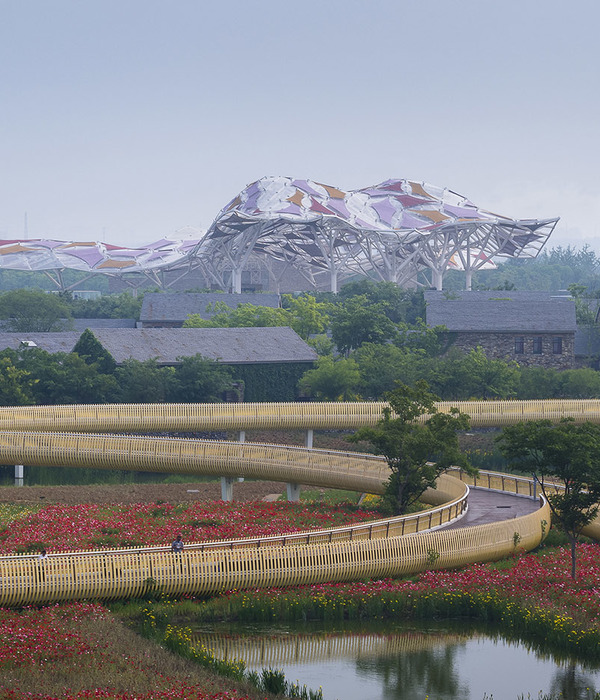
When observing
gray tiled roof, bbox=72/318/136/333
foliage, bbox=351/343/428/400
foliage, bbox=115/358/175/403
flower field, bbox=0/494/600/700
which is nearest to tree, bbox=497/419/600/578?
flower field, bbox=0/494/600/700

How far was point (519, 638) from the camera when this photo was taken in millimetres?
27141

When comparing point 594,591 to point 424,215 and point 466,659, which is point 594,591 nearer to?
point 466,659

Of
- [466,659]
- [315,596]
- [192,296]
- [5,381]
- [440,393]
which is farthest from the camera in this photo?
[192,296]

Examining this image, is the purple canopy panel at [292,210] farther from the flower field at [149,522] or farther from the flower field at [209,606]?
the flower field at [209,606]

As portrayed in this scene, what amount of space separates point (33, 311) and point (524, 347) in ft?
158

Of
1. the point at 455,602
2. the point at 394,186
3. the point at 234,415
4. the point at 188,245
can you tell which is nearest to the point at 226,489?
the point at 234,415

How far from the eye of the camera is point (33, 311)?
10675 cm

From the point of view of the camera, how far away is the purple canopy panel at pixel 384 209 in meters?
141

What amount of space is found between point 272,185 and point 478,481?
9921 centimetres

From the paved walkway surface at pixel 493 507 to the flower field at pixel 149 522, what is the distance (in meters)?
3.94

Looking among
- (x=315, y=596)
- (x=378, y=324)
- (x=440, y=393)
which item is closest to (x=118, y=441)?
(x=315, y=596)

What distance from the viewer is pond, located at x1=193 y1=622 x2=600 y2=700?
23609 mm

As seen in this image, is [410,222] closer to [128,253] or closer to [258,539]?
[128,253]

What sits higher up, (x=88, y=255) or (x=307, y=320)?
(x=88, y=255)
